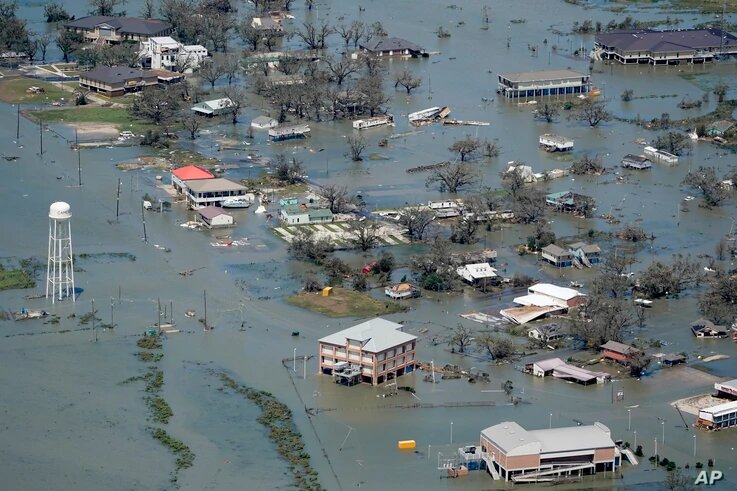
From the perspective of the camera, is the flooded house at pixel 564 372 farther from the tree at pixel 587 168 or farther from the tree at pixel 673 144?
the tree at pixel 673 144

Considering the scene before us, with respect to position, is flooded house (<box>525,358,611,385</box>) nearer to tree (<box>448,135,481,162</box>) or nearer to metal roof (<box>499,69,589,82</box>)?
tree (<box>448,135,481,162</box>)

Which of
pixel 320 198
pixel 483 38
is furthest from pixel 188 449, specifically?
pixel 483 38

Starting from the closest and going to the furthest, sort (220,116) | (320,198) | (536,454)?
(536,454) → (320,198) → (220,116)

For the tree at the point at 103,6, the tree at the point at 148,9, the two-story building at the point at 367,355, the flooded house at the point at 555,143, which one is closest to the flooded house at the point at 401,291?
the two-story building at the point at 367,355

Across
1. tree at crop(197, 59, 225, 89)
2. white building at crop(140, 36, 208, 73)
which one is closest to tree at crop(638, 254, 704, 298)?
tree at crop(197, 59, 225, 89)

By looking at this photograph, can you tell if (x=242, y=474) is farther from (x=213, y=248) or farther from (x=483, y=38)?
(x=483, y=38)

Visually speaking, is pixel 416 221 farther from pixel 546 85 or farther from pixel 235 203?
pixel 546 85
